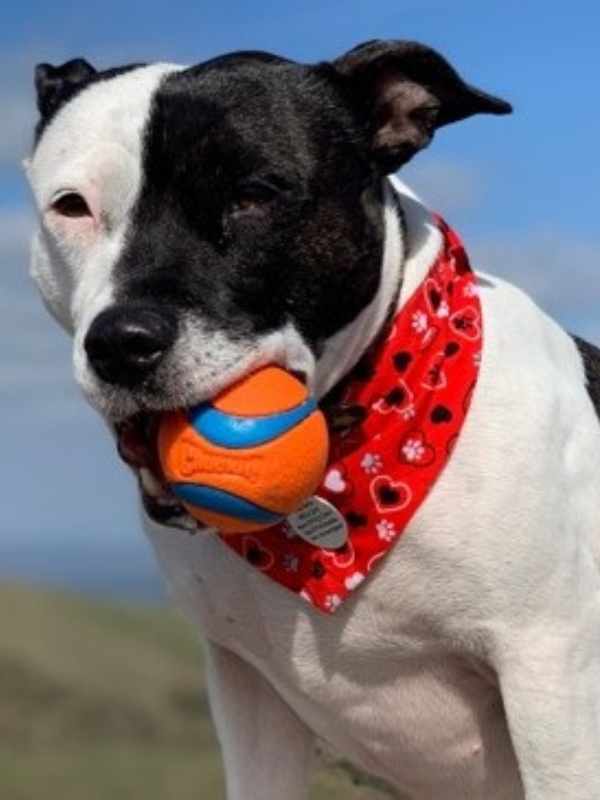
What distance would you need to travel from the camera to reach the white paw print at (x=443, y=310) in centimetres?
732

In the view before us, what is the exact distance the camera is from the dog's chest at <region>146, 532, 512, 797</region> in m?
7.40

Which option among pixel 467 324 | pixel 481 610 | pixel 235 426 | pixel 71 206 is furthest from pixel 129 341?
pixel 481 610

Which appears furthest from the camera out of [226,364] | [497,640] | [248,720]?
[248,720]

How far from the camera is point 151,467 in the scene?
22.6 ft

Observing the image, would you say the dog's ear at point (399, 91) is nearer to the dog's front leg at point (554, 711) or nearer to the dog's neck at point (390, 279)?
the dog's neck at point (390, 279)

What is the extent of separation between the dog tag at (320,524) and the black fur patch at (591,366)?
89 cm

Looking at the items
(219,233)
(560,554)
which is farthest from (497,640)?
(219,233)

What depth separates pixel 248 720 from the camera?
809 centimetres

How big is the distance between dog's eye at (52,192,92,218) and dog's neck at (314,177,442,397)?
0.74 meters

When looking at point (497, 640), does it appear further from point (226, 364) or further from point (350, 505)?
point (226, 364)

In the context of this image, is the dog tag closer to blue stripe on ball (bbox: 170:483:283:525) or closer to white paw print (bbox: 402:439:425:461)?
white paw print (bbox: 402:439:425:461)

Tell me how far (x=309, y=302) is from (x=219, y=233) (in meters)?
0.31

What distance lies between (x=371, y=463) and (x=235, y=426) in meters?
0.76

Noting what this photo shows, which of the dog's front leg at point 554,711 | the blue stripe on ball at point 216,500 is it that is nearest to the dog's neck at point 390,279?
the blue stripe on ball at point 216,500
